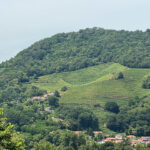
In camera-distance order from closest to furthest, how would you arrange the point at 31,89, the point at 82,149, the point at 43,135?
the point at 82,149
the point at 43,135
the point at 31,89

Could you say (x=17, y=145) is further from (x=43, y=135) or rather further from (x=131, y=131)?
(x=131, y=131)

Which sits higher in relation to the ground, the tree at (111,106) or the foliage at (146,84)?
the foliage at (146,84)

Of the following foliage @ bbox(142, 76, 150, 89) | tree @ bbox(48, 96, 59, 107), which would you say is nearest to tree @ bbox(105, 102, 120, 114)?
tree @ bbox(48, 96, 59, 107)

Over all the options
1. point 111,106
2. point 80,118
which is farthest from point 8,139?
point 111,106

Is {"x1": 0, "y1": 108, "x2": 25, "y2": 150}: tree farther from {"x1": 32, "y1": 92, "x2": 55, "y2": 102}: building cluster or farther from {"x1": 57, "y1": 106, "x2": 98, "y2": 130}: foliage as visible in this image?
{"x1": 32, "y1": 92, "x2": 55, "y2": 102}: building cluster

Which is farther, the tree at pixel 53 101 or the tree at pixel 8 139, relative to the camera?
the tree at pixel 53 101

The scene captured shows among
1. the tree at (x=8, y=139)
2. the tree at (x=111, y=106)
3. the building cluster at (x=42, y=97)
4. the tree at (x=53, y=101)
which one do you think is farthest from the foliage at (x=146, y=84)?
the tree at (x=8, y=139)

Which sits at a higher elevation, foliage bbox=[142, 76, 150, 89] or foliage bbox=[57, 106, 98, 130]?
foliage bbox=[142, 76, 150, 89]

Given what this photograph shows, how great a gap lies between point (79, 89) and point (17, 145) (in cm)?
14804

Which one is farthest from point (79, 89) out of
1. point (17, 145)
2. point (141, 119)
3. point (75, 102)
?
point (17, 145)

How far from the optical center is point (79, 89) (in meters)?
189

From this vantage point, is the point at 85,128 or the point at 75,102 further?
the point at 75,102

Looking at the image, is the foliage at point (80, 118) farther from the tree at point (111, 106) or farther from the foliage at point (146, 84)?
the foliage at point (146, 84)

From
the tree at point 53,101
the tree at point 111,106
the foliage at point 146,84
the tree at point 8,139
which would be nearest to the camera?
the tree at point 8,139
